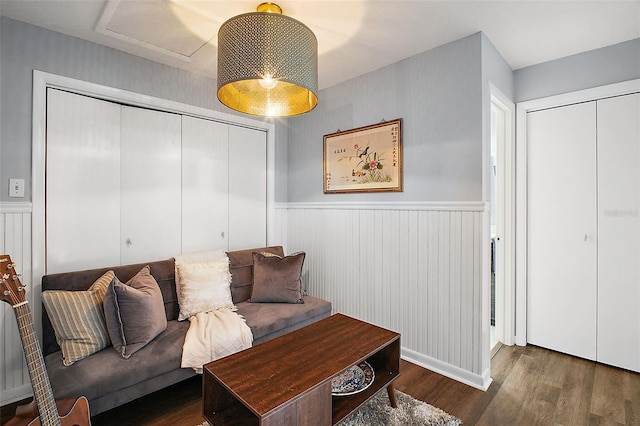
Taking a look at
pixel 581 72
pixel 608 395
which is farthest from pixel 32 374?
pixel 581 72

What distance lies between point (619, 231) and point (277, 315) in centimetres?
269

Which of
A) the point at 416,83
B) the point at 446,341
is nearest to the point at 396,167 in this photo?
the point at 416,83

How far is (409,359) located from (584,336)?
1435mm

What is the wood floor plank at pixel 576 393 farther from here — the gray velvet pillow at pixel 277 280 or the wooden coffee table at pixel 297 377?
the gray velvet pillow at pixel 277 280

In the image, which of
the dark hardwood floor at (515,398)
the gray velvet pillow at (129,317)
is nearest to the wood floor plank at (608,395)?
the dark hardwood floor at (515,398)

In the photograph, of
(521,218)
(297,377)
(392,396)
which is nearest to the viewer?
(297,377)

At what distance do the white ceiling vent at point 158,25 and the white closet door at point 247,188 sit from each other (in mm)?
934

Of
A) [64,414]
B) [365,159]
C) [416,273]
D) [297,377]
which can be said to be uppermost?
[365,159]

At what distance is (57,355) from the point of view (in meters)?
1.75

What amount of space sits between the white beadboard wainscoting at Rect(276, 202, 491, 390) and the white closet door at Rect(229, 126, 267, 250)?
599mm

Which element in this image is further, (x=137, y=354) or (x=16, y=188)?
(x=16, y=188)

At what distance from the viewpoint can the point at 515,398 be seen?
2002mm

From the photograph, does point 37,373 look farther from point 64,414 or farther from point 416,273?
point 416,273

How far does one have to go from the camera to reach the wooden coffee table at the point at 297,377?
1.28 metres
